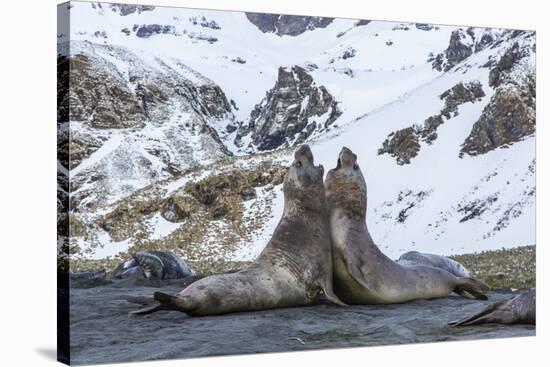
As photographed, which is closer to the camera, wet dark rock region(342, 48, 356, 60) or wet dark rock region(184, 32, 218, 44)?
wet dark rock region(184, 32, 218, 44)

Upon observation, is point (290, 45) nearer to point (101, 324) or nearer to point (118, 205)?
point (118, 205)

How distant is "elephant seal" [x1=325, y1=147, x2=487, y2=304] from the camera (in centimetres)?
1705

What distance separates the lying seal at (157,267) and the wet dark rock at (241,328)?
0.16m

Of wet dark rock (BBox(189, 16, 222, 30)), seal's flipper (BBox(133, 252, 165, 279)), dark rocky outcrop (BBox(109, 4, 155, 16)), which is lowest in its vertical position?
seal's flipper (BBox(133, 252, 165, 279))

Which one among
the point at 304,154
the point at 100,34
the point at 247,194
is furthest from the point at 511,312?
the point at 100,34

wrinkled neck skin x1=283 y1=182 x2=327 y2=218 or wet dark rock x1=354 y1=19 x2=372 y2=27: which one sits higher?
wet dark rock x1=354 y1=19 x2=372 y2=27

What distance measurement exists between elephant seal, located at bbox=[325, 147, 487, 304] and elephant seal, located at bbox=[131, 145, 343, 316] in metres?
0.21

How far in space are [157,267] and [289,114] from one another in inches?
126

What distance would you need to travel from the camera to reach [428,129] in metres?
18.3

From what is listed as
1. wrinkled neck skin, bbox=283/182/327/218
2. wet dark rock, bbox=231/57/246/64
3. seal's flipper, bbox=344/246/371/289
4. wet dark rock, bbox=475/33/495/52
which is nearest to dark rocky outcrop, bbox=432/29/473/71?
wet dark rock, bbox=475/33/495/52

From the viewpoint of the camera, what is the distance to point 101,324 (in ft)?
50.0

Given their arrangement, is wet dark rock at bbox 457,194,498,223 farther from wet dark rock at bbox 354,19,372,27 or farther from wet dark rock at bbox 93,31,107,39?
Result: wet dark rock at bbox 93,31,107,39

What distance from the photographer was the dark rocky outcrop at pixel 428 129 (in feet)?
59.1

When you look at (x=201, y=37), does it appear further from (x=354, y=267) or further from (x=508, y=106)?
(x=508, y=106)
